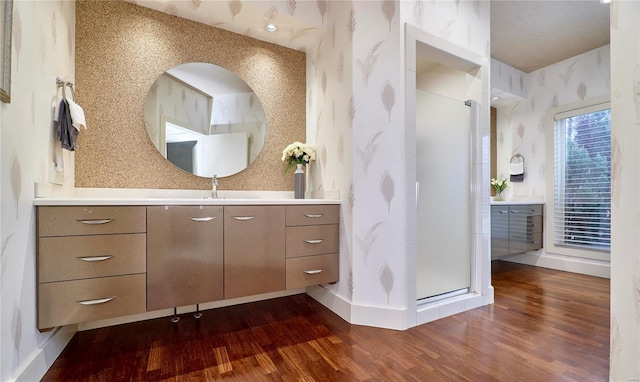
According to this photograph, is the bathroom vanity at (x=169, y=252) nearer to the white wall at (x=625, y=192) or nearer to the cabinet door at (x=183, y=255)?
the cabinet door at (x=183, y=255)

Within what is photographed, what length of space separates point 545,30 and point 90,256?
440 cm

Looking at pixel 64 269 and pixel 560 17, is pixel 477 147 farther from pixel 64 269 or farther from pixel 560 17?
pixel 64 269

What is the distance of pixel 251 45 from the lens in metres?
2.53

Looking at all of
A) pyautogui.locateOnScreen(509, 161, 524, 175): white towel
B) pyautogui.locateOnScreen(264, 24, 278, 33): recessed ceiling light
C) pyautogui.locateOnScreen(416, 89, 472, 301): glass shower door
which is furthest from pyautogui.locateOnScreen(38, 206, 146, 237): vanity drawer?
pyautogui.locateOnScreen(509, 161, 524, 175): white towel

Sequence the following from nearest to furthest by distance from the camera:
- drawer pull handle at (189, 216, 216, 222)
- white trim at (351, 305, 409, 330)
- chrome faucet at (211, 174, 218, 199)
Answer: drawer pull handle at (189, 216, 216, 222), white trim at (351, 305, 409, 330), chrome faucet at (211, 174, 218, 199)

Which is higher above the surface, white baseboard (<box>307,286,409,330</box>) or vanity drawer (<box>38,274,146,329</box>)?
vanity drawer (<box>38,274,146,329</box>)

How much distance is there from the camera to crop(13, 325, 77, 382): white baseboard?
4.11ft

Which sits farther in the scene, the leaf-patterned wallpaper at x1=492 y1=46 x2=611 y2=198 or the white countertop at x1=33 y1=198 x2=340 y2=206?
the leaf-patterned wallpaper at x1=492 y1=46 x2=611 y2=198

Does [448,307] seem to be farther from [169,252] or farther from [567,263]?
[567,263]

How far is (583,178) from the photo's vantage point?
3.36m

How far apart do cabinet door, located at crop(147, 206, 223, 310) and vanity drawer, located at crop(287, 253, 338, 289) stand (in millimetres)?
495

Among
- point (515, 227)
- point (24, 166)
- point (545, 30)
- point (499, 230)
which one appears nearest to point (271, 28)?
point (24, 166)

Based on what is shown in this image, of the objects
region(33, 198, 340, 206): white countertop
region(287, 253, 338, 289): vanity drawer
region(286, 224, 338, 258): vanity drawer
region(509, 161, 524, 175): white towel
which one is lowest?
region(287, 253, 338, 289): vanity drawer

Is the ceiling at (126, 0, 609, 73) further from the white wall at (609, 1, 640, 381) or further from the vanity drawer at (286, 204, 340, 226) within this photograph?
the white wall at (609, 1, 640, 381)
